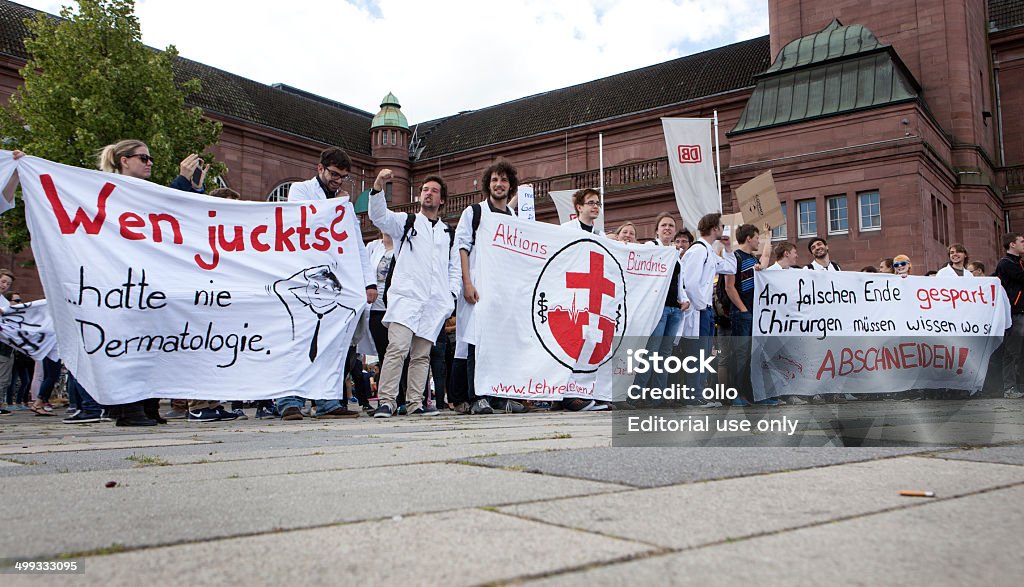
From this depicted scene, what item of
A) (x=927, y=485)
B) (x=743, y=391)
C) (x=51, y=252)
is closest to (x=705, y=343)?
(x=743, y=391)

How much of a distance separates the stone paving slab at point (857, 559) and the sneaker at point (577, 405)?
6.73 m

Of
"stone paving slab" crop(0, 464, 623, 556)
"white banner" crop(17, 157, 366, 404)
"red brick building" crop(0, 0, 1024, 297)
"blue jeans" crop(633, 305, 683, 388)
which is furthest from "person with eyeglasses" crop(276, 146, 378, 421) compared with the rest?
"red brick building" crop(0, 0, 1024, 297)

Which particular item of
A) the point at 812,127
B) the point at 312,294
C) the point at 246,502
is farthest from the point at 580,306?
the point at 812,127

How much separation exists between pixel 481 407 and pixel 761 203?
5.67 m

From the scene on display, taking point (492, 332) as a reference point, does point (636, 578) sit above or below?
below

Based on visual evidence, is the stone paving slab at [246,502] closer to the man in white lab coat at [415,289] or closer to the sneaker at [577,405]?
the man in white lab coat at [415,289]

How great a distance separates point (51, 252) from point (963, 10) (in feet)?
107

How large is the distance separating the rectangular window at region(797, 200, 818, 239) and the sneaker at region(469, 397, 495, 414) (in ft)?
75.3

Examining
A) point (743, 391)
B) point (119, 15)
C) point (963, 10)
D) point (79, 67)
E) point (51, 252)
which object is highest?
point (963, 10)

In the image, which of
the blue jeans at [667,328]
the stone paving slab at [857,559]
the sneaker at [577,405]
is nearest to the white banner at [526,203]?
the blue jeans at [667,328]

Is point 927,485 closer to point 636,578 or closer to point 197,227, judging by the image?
point 636,578

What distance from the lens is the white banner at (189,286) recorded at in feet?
19.6

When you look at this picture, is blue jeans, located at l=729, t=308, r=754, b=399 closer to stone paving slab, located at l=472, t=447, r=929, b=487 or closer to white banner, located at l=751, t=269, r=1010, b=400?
stone paving slab, located at l=472, t=447, r=929, b=487

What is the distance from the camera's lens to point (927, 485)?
2555 mm
